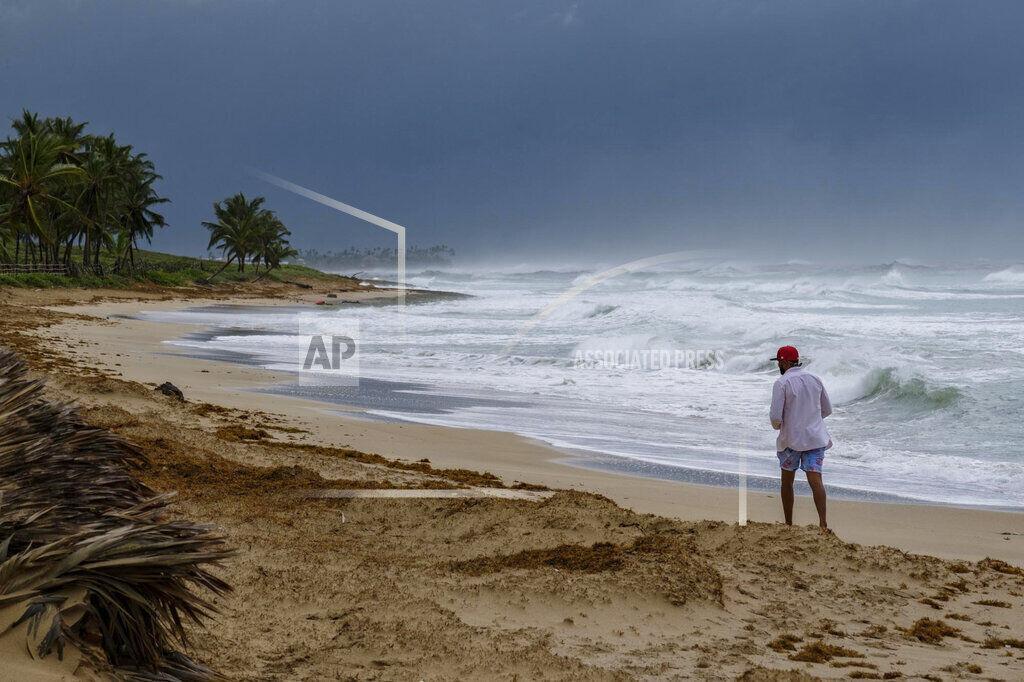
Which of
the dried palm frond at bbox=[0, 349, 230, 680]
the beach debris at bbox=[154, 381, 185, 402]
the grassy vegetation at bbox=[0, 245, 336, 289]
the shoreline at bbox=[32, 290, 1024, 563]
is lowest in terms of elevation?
the shoreline at bbox=[32, 290, 1024, 563]

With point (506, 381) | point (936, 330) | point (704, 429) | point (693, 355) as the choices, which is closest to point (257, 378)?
point (506, 381)

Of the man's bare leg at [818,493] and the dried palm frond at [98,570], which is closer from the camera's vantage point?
the dried palm frond at [98,570]

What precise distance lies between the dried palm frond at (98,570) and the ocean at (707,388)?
6287 millimetres

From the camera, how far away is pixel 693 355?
19.8 m

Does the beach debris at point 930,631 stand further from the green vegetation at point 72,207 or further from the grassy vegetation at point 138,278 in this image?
the grassy vegetation at point 138,278

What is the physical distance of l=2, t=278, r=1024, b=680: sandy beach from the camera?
11.2ft

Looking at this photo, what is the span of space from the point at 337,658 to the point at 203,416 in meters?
6.97

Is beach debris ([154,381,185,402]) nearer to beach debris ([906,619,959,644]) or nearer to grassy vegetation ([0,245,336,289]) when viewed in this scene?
beach debris ([906,619,959,644])

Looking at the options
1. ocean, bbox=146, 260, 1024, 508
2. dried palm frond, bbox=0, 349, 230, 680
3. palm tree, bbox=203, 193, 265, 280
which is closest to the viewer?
dried palm frond, bbox=0, 349, 230, 680

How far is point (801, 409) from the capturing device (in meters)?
6.52

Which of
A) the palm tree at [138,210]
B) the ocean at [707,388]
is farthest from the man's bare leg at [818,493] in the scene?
the palm tree at [138,210]

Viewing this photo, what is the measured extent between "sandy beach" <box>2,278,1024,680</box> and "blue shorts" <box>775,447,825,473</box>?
0.52 m

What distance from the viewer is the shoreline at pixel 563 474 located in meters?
6.32

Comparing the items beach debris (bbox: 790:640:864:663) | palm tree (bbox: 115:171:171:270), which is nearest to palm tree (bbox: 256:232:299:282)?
palm tree (bbox: 115:171:171:270)
